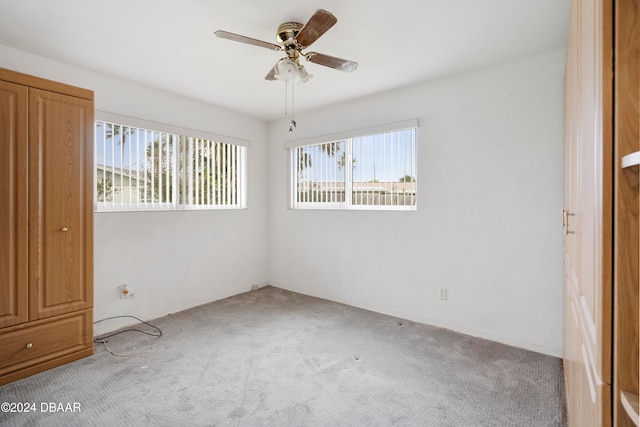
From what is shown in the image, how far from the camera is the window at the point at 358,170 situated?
11.3 ft

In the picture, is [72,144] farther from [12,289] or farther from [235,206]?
[235,206]

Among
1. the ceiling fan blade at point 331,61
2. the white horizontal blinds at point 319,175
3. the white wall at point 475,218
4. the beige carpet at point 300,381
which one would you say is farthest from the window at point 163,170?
the ceiling fan blade at point 331,61

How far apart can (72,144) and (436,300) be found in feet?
11.3

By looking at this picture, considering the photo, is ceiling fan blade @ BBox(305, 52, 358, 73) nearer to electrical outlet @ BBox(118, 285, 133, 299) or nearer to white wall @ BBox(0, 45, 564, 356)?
white wall @ BBox(0, 45, 564, 356)

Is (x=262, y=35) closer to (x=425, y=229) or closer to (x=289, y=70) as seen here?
(x=289, y=70)

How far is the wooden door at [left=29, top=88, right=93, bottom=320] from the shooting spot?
7.23 ft

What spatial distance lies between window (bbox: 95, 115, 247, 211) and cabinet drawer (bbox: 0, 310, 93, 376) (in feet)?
3.66

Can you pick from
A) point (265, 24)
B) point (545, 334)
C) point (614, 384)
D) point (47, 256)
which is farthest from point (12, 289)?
point (545, 334)

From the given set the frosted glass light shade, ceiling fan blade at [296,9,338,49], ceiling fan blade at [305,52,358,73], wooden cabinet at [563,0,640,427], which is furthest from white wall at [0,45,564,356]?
wooden cabinet at [563,0,640,427]

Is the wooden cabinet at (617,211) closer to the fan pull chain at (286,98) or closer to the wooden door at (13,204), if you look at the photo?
the fan pull chain at (286,98)

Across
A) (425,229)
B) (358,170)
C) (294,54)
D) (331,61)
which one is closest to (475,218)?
(425,229)

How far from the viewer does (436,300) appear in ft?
10.5

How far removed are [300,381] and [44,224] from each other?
212cm

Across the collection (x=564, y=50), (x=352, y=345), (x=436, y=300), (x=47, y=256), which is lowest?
(x=352, y=345)
